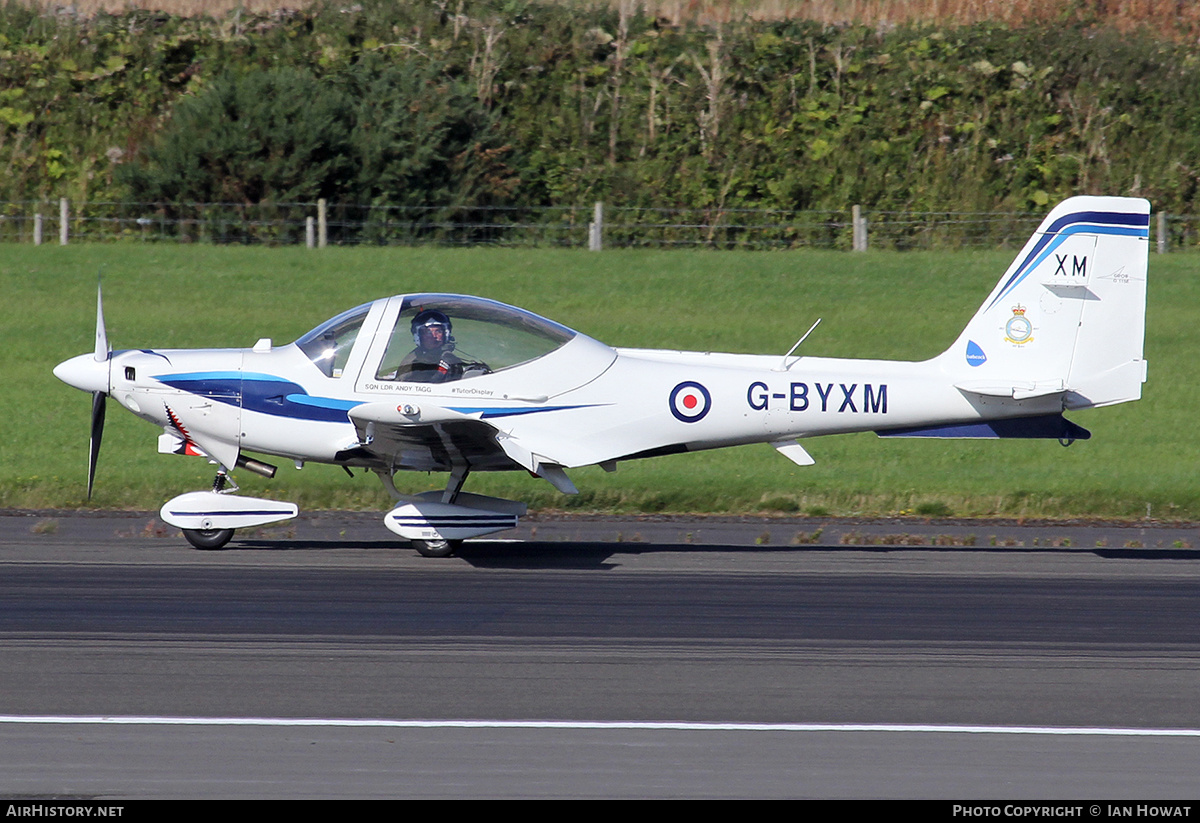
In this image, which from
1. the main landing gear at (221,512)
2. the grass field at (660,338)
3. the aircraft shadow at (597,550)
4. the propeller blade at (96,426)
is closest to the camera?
the main landing gear at (221,512)

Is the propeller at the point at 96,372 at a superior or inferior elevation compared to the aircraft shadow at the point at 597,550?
superior

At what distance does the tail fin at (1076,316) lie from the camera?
Result: 9.65m

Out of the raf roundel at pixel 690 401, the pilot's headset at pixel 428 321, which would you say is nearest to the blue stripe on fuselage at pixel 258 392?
the pilot's headset at pixel 428 321

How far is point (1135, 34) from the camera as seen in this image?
29.4 m

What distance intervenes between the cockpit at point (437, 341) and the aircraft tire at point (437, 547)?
3.99ft

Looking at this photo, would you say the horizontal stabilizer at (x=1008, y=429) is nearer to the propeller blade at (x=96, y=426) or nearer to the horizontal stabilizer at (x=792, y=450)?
the horizontal stabilizer at (x=792, y=450)

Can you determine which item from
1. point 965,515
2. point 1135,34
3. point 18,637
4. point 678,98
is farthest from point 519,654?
point 1135,34

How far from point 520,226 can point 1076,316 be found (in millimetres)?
15601

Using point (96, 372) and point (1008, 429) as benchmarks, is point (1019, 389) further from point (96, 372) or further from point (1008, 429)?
point (96, 372)

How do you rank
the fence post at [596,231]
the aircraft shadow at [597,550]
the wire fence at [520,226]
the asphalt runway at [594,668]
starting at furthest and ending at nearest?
the fence post at [596,231]
the wire fence at [520,226]
the aircraft shadow at [597,550]
the asphalt runway at [594,668]

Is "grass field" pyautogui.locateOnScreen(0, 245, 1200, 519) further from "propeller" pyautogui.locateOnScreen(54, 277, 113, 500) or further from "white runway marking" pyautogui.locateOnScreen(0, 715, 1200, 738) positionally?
"white runway marking" pyautogui.locateOnScreen(0, 715, 1200, 738)

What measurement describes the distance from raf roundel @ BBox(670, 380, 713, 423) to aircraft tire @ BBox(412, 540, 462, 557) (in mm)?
1936

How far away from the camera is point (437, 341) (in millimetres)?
9617
